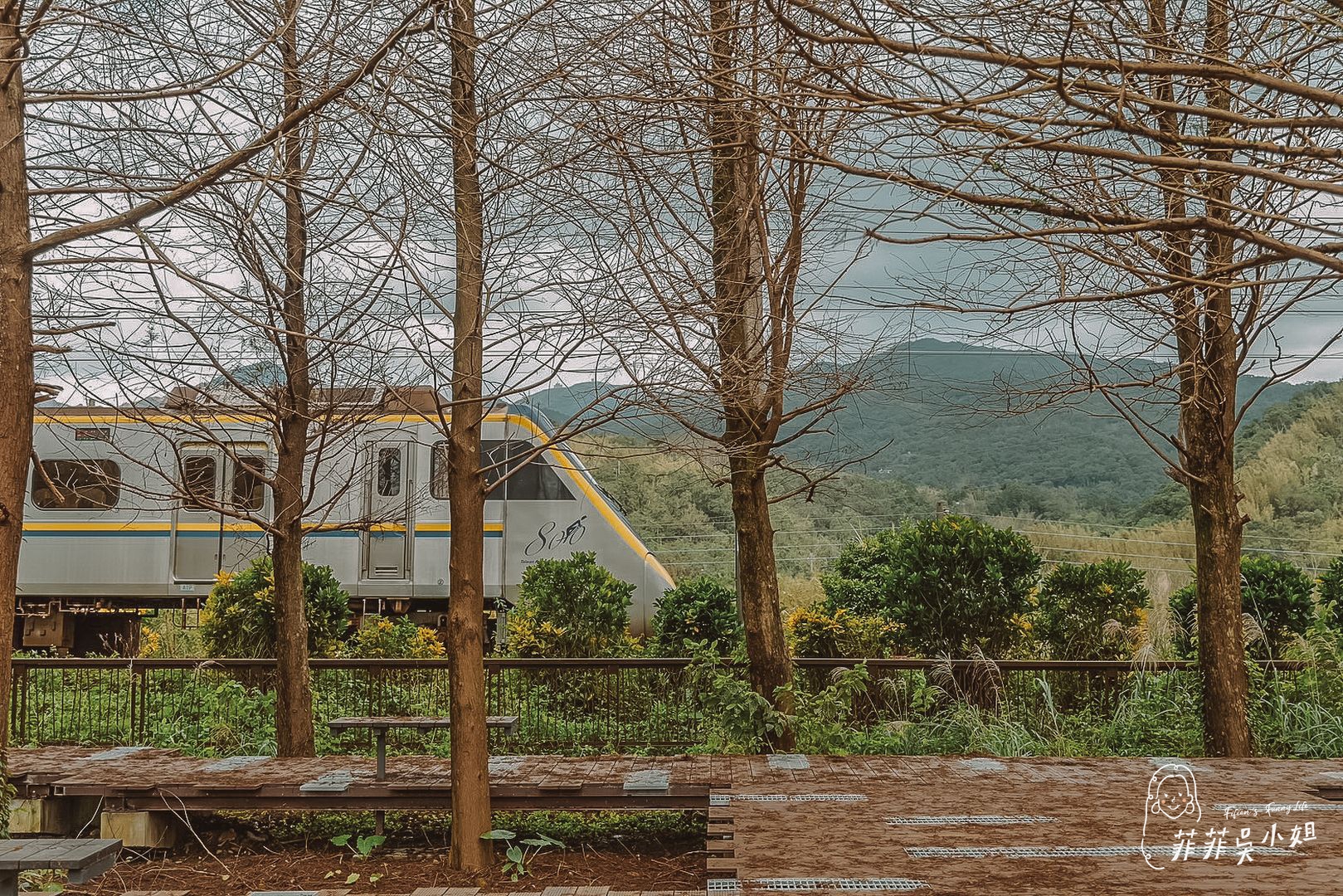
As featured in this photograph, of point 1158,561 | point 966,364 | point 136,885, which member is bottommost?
point 136,885

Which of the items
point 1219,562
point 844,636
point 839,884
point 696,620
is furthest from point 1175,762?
point 696,620

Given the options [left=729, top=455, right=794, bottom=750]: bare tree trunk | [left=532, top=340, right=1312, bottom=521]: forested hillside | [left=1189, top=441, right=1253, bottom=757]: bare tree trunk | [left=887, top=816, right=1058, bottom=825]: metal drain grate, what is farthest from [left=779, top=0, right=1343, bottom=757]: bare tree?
[left=532, top=340, right=1312, bottom=521]: forested hillside

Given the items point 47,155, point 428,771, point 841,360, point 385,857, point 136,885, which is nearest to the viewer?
point 47,155

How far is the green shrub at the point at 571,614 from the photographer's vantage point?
11.6 m

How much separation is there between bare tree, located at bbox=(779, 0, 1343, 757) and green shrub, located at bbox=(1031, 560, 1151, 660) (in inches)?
85.8

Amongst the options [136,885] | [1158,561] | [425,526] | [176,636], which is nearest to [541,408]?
[136,885]

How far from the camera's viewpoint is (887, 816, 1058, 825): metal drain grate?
18.9 feet

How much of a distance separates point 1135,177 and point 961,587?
767cm

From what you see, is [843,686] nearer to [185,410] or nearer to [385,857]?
[385,857]

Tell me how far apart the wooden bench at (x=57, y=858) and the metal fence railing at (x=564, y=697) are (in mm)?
4734

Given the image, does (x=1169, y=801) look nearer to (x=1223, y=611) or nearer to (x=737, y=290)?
(x=1223, y=611)

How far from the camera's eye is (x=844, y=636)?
1142 centimetres

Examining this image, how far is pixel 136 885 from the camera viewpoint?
667 cm

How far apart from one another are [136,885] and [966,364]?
55.9 m
